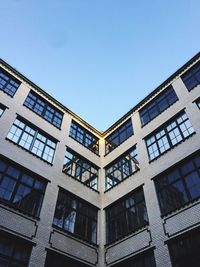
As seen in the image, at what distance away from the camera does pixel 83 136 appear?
22.1 metres

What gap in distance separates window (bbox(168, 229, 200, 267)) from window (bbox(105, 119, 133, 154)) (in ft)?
31.5

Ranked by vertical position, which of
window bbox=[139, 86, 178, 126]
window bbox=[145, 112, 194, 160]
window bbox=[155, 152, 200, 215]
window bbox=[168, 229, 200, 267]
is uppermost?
window bbox=[139, 86, 178, 126]

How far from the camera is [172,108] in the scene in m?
17.9

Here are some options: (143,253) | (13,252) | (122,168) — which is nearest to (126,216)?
(143,253)

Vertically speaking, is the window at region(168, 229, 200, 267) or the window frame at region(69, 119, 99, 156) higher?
the window frame at region(69, 119, 99, 156)

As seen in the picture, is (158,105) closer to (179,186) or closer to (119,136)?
(119,136)

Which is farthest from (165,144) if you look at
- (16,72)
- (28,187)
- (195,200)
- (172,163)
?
(16,72)

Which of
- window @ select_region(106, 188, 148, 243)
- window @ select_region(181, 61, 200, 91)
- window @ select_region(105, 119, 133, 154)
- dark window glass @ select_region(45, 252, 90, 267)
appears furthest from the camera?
window @ select_region(105, 119, 133, 154)

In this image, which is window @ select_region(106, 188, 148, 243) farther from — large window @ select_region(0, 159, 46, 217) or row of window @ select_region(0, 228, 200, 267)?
large window @ select_region(0, 159, 46, 217)

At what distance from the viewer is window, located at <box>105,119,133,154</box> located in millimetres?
21000

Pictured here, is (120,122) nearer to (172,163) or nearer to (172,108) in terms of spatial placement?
(172,108)

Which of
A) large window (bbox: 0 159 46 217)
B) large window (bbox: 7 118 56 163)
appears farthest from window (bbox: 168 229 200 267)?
large window (bbox: 7 118 56 163)

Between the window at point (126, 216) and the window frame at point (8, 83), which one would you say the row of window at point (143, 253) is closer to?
the window at point (126, 216)

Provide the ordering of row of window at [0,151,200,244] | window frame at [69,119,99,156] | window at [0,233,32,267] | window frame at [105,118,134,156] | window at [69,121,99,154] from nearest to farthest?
window at [0,233,32,267] → row of window at [0,151,200,244] → window frame at [105,118,134,156] → window frame at [69,119,99,156] → window at [69,121,99,154]
